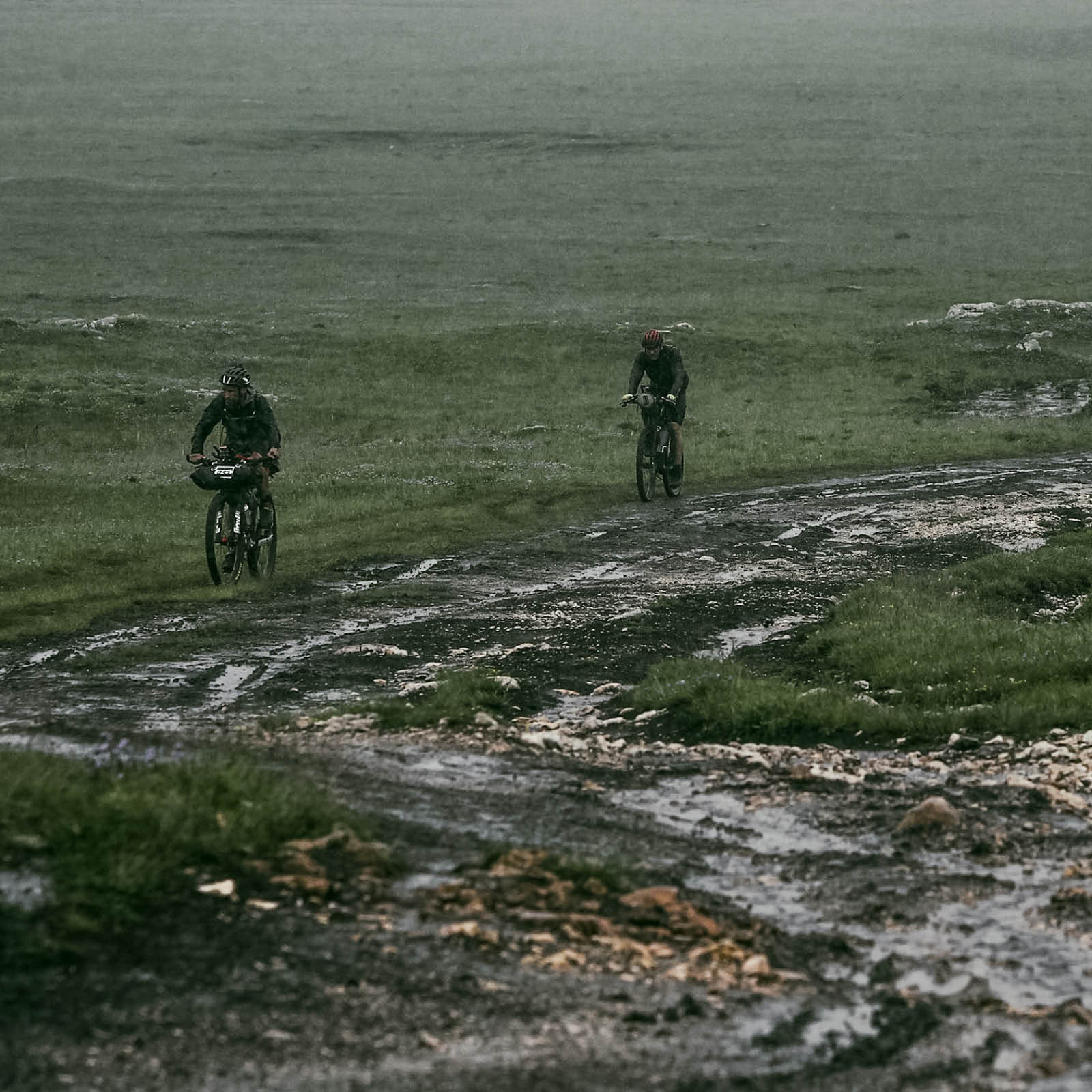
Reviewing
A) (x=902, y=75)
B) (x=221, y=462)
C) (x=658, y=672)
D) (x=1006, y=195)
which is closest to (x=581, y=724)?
(x=658, y=672)

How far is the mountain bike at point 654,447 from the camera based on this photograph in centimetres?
→ 2752

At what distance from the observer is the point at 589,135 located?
11438cm

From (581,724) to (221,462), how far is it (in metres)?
8.07

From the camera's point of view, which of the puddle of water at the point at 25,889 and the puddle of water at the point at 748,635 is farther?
the puddle of water at the point at 748,635

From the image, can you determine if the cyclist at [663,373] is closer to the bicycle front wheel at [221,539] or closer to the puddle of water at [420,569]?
the puddle of water at [420,569]

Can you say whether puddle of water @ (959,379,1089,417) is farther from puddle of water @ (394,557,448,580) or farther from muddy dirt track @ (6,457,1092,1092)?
muddy dirt track @ (6,457,1092,1092)

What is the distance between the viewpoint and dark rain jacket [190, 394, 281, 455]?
20.3 meters

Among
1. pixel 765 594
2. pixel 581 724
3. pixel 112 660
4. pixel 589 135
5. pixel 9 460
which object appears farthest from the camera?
pixel 589 135

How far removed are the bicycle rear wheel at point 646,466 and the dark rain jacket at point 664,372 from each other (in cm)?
76

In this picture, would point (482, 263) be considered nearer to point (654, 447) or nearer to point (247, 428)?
point (654, 447)

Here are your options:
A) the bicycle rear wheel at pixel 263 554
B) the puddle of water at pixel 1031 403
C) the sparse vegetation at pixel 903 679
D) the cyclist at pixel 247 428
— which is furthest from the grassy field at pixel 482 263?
the sparse vegetation at pixel 903 679

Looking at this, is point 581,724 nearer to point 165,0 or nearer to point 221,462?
point 221,462

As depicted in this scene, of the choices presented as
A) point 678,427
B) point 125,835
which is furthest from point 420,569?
point 125,835

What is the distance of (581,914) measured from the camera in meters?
8.89
